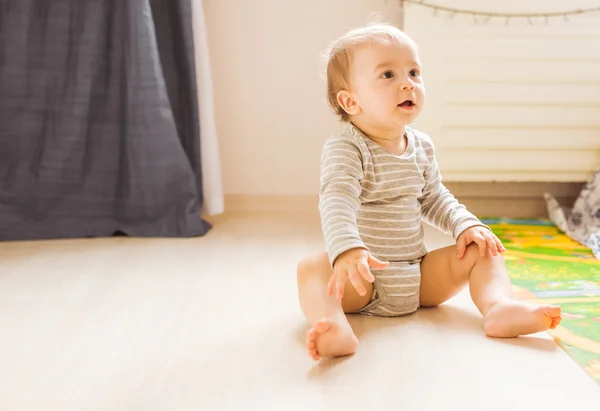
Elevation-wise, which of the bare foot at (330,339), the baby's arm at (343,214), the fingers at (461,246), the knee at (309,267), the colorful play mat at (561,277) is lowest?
the colorful play mat at (561,277)

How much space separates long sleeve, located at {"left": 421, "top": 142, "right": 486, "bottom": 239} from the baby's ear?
0.57 feet

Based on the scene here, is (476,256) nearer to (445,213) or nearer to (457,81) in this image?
(445,213)

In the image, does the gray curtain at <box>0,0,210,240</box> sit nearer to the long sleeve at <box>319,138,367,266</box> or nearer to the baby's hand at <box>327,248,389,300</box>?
the long sleeve at <box>319,138,367,266</box>

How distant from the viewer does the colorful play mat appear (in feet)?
3.39

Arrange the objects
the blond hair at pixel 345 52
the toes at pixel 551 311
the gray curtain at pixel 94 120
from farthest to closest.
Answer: the gray curtain at pixel 94 120 → the blond hair at pixel 345 52 → the toes at pixel 551 311

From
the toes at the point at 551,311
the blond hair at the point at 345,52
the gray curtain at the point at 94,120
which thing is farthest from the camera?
the gray curtain at the point at 94,120

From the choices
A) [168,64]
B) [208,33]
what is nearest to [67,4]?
[168,64]

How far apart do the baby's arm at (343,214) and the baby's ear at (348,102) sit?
0.19 ft

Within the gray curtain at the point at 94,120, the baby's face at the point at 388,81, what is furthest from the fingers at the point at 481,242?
the gray curtain at the point at 94,120

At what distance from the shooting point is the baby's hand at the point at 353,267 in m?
0.92

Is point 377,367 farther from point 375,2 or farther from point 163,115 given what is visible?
point 375,2

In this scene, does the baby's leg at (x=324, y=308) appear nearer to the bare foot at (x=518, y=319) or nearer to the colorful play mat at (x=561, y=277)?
the bare foot at (x=518, y=319)

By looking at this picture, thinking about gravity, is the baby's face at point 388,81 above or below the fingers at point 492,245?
above

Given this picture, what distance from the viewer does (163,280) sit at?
53.5 inches
